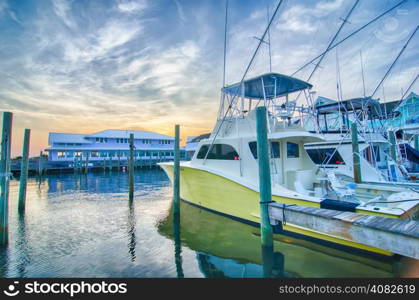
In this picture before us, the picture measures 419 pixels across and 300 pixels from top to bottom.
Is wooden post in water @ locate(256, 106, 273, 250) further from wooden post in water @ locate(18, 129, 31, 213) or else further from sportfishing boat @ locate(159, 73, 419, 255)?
wooden post in water @ locate(18, 129, 31, 213)

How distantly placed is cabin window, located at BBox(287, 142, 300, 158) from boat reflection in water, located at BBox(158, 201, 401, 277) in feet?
9.53

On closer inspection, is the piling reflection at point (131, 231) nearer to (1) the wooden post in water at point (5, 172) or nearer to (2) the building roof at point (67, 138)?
(1) the wooden post in water at point (5, 172)

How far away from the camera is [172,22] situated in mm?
7789

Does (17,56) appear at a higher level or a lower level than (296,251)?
higher

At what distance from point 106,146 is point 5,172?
33.3 m

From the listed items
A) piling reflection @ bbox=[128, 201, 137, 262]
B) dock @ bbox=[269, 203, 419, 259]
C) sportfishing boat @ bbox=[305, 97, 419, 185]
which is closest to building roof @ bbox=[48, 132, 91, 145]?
piling reflection @ bbox=[128, 201, 137, 262]

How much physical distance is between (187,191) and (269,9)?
7644 mm

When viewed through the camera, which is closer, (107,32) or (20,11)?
(20,11)

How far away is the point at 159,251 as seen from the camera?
16.9 ft

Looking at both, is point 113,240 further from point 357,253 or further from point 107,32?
point 107,32

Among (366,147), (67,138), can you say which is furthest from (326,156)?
(67,138)

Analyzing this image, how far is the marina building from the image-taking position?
32.2 metres

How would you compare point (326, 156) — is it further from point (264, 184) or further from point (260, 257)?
point (264, 184)

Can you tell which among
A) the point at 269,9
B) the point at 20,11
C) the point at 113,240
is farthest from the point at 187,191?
the point at 20,11
